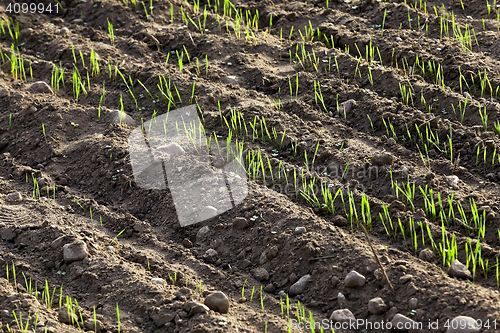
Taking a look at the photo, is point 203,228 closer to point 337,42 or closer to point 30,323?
point 30,323

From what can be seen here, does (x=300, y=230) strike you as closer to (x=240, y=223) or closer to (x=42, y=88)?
(x=240, y=223)

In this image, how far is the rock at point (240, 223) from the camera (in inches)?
93.4

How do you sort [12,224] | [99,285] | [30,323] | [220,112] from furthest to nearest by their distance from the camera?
[220,112]
[12,224]
[99,285]
[30,323]

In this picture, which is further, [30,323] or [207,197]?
[207,197]

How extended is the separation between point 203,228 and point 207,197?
18 centimetres

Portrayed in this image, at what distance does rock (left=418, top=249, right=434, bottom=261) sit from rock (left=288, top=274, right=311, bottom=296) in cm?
49

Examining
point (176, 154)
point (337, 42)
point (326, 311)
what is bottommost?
point (326, 311)

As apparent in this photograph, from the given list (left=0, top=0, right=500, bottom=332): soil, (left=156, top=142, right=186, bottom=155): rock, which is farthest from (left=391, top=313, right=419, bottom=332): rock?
(left=156, top=142, right=186, bottom=155): rock

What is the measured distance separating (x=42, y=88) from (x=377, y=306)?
2.55m

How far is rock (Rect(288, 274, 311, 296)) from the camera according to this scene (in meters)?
2.09

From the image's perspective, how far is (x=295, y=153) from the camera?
2764mm

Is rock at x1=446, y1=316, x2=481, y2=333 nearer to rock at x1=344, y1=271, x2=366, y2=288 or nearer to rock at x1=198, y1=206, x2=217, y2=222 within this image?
rock at x1=344, y1=271, x2=366, y2=288

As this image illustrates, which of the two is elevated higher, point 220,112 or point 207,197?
point 220,112

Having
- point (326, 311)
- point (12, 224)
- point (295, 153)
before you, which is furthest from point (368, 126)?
point (12, 224)
